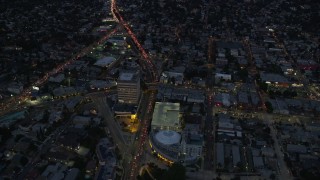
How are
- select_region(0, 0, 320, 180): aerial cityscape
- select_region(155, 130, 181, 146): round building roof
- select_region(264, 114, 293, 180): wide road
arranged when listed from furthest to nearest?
select_region(155, 130, 181, 146): round building roof
select_region(0, 0, 320, 180): aerial cityscape
select_region(264, 114, 293, 180): wide road

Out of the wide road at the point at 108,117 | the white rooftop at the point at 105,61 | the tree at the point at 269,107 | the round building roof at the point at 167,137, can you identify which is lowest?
the white rooftop at the point at 105,61

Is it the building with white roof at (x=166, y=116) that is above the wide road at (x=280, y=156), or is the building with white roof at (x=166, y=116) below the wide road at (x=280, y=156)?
above

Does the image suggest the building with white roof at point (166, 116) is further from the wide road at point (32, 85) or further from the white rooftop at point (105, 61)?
the wide road at point (32, 85)

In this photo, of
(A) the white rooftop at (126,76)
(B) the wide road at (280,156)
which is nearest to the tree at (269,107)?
(B) the wide road at (280,156)

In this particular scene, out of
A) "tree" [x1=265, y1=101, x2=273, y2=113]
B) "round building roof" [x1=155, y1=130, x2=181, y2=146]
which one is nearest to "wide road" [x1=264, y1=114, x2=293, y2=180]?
"tree" [x1=265, y1=101, x2=273, y2=113]

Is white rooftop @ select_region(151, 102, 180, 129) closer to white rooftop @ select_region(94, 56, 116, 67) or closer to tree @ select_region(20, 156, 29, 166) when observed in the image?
tree @ select_region(20, 156, 29, 166)
